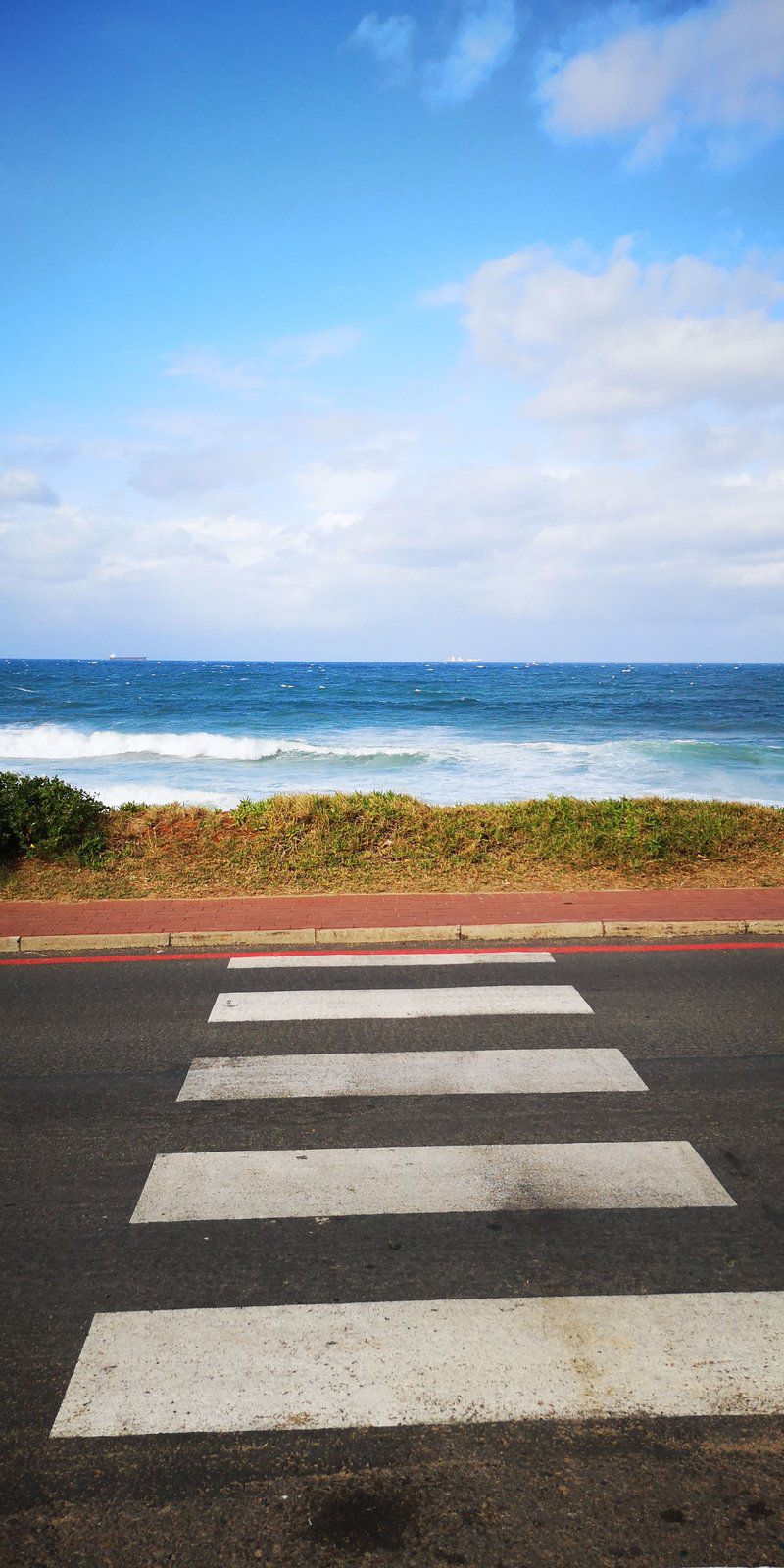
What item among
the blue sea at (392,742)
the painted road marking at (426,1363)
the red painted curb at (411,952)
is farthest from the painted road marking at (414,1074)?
the blue sea at (392,742)

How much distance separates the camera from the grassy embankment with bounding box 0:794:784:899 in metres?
10.6

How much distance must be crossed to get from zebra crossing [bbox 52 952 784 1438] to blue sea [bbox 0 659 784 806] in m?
17.3

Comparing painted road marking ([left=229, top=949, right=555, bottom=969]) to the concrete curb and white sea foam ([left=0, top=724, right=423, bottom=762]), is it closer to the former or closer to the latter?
the concrete curb

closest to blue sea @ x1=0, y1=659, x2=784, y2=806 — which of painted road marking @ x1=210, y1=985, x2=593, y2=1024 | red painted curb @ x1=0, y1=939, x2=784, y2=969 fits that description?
red painted curb @ x1=0, y1=939, x2=784, y2=969

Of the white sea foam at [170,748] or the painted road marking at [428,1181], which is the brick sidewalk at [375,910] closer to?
the painted road marking at [428,1181]

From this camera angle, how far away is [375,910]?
9.33 m

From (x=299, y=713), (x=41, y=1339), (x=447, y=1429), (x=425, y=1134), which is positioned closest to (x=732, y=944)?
(x=425, y=1134)

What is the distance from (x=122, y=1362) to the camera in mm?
3307

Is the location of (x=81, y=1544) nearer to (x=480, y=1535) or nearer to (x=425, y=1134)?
(x=480, y=1535)

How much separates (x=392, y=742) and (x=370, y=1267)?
35745 mm

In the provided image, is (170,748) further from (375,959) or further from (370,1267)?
(370,1267)

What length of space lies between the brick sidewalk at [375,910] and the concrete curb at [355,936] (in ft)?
0.37

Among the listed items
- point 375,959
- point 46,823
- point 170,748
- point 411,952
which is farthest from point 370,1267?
point 170,748

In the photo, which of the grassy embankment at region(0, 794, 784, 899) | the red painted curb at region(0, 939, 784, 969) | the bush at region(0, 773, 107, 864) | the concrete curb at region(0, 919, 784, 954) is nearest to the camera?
the red painted curb at region(0, 939, 784, 969)
